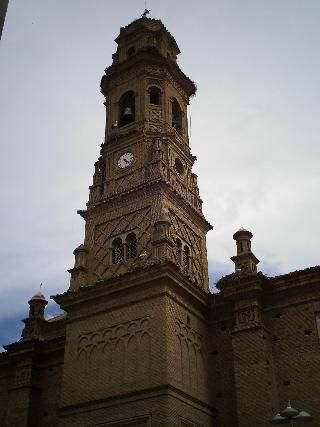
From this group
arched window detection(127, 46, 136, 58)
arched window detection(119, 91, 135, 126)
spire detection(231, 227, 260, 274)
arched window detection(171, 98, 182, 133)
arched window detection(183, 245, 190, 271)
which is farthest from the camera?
arched window detection(127, 46, 136, 58)

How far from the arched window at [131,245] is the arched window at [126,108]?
696cm

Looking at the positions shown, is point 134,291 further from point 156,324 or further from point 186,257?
point 186,257

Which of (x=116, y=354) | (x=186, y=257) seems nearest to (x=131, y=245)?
(x=186, y=257)

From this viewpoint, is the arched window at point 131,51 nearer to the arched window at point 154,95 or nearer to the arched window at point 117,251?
the arched window at point 154,95

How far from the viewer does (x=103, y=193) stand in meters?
26.6

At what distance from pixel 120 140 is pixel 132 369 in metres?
11.6

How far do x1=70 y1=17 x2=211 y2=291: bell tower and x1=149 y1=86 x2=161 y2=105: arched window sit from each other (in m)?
0.05

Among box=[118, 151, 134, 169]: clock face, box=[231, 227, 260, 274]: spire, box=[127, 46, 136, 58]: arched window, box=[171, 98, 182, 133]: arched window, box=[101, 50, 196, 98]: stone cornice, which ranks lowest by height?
box=[231, 227, 260, 274]: spire

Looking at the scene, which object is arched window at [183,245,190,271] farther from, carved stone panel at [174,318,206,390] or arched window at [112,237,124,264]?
carved stone panel at [174,318,206,390]

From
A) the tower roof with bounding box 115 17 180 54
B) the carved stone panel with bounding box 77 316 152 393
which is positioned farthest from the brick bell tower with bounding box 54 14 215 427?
the tower roof with bounding box 115 17 180 54

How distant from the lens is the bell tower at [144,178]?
23953mm

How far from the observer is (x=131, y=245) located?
24109 millimetres

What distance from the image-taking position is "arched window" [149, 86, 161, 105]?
29.0 m

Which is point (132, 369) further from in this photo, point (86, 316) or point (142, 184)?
point (142, 184)
